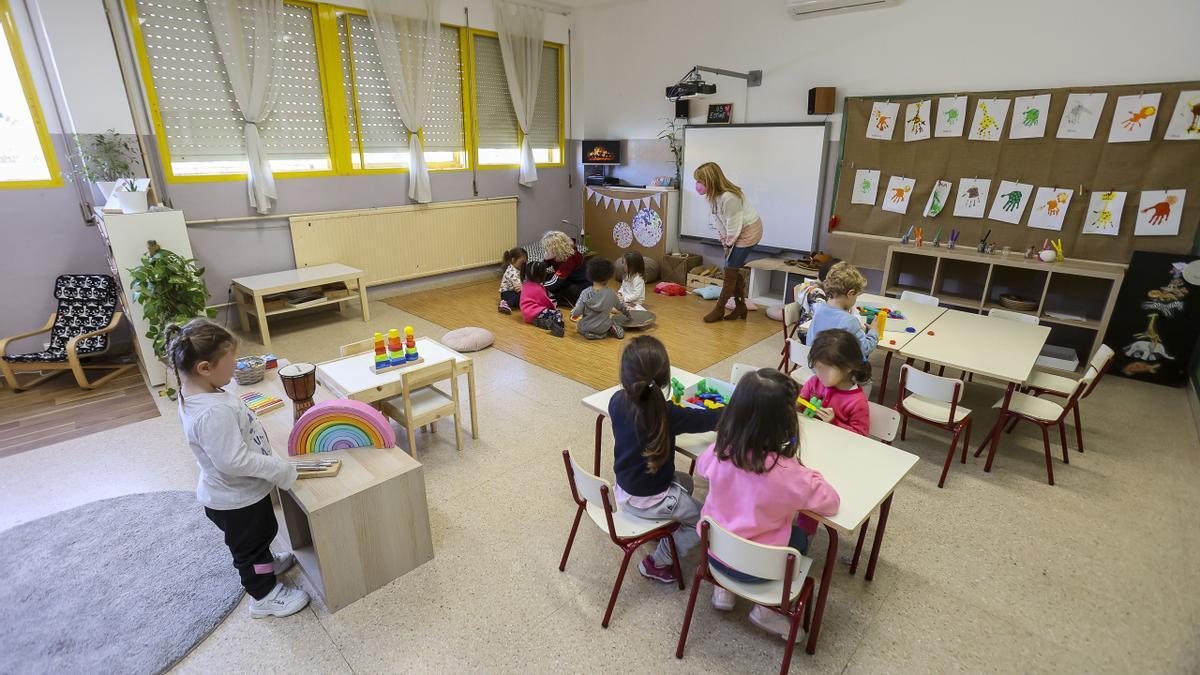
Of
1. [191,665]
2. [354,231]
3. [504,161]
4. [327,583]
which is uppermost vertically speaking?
[504,161]

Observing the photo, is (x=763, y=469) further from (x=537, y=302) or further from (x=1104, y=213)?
(x=1104, y=213)

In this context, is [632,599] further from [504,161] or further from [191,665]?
[504,161]

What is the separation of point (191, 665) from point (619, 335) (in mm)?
3645

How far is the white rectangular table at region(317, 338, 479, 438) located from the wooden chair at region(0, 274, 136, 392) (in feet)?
8.11

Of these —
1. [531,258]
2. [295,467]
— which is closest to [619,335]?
[531,258]

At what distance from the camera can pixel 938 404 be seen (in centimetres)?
308

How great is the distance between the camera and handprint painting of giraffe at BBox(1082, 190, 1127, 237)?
4.25 metres

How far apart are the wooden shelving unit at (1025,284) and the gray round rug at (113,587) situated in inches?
202

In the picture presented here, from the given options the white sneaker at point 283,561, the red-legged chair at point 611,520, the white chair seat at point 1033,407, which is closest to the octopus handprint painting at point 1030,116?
the white chair seat at point 1033,407

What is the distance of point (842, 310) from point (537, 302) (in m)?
3.05

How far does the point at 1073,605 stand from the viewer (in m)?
2.15

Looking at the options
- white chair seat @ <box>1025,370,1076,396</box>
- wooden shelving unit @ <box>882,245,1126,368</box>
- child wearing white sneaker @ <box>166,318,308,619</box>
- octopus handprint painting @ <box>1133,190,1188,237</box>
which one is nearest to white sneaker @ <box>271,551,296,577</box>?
child wearing white sneaker @ <box>166,318,308,619</box>

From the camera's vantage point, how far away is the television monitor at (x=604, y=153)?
7118 mm

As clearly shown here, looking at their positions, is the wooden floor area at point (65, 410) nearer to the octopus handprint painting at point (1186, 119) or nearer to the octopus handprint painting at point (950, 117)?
the octopus handprint painting at point (950, 117)
